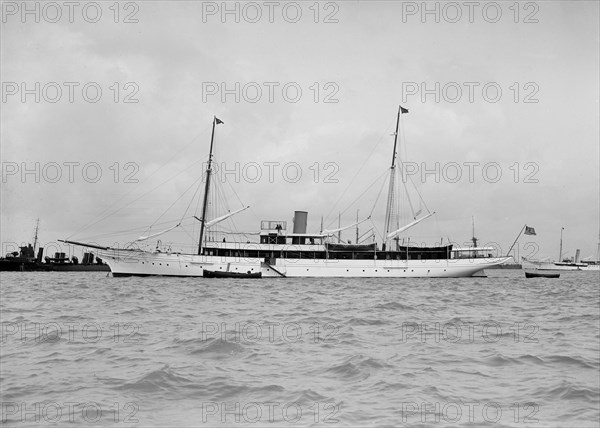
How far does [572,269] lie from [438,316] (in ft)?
435

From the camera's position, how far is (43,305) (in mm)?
23078

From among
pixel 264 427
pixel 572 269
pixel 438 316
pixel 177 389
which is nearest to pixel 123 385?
pixel 177 389

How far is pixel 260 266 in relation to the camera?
58.1 metres

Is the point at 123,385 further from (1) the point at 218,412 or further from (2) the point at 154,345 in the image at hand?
(2) the point at 154,345

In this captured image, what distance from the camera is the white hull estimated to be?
186 ft

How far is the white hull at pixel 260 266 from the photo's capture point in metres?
56.8
